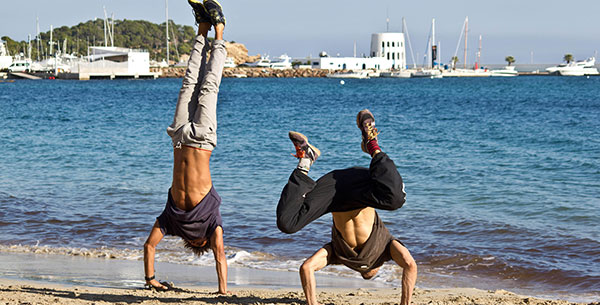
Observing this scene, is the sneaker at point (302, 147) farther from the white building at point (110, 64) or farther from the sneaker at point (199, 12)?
the white building at point (110, 64)

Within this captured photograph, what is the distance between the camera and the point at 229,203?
39.1 ft

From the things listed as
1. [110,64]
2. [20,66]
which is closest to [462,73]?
[110,64]

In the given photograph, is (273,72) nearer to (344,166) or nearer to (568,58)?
(568,58)

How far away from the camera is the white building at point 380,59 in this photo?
143 m

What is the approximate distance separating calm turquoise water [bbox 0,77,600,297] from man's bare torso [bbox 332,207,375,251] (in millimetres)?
2634

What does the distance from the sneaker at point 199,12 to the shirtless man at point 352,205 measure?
5.59ft

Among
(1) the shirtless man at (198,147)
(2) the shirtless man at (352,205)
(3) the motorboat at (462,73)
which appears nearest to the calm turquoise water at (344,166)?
(1) the shirtless man at (198,147)

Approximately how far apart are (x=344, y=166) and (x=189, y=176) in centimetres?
1202

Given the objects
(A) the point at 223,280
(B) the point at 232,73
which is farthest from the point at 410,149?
(B) the point at 232,73

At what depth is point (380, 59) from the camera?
469 feet

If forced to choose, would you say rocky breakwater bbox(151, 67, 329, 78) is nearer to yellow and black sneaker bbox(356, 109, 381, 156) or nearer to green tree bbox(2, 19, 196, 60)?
green tree bbox(2, 19, 196, 60)

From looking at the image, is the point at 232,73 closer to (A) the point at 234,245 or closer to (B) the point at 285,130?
(B) the point at 285,130

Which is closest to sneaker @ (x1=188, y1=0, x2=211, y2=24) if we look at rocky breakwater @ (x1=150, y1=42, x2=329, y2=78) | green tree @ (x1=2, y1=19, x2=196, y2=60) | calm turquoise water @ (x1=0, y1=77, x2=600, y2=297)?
calm turquoise water @ (x1=0, y1=77, x2=600, y2=297)

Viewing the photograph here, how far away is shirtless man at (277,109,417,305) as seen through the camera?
180 inches
